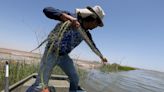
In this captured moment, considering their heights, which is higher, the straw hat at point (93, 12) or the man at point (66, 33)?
the straw hat at point (93, 12)

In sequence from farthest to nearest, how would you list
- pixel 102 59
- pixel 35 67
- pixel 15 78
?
pixel 35 67
pixel 15 78
pixel 102 59

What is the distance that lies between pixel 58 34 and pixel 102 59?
0.78m

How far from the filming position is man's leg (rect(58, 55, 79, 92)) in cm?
475

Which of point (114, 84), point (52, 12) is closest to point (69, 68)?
point (52, 12)

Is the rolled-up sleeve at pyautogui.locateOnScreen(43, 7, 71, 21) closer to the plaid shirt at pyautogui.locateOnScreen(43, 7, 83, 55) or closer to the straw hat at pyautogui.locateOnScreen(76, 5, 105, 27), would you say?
the plaid shirt at pyautogui.locateOnScreen(43, 7, 83, 55)

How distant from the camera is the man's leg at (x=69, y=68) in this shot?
4.75m

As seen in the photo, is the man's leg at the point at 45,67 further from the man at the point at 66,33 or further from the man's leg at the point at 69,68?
the man's leg at the point at 69,68

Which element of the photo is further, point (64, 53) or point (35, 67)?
point (35, 67)

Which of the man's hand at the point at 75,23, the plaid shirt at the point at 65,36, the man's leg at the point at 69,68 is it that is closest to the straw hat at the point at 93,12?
the plaid shirt at the point at 65,36

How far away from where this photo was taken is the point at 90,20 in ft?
14.9

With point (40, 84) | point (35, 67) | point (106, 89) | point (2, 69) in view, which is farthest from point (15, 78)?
point (106, 89)

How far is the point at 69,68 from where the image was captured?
4906mm

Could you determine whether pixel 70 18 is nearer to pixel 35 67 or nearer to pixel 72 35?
pixel 72 35

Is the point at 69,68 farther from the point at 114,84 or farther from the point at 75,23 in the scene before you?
the point at 114,84
